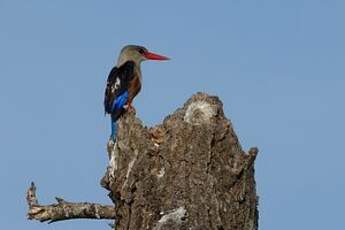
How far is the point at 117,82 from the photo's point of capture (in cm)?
1298

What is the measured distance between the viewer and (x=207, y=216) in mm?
6703

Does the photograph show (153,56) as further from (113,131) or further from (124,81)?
(113,131)

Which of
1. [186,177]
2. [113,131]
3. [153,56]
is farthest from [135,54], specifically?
[186,177]

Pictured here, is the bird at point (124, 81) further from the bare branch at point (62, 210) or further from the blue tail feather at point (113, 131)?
the bare branch at point (62, 210)

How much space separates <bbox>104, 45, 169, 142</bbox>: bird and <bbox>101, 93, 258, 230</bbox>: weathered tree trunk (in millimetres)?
4183

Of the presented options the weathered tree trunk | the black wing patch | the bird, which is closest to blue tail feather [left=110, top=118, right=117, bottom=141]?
the bird

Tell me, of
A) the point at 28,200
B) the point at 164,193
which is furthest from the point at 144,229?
the point at 28,200

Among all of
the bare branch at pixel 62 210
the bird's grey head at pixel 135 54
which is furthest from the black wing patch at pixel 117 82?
the bare branch at pixel 62 210

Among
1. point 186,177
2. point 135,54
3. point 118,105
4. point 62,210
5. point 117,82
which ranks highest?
point 135,54

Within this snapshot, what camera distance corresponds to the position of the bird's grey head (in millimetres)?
14203

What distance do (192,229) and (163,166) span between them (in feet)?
1.79

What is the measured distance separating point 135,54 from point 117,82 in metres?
1.47

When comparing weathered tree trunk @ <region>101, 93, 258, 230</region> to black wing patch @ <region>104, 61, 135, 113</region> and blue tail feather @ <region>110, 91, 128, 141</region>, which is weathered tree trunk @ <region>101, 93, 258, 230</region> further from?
black wing patch @ <region>104, 61, 135, 113</region>

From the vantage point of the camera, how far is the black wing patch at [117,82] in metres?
12.6
